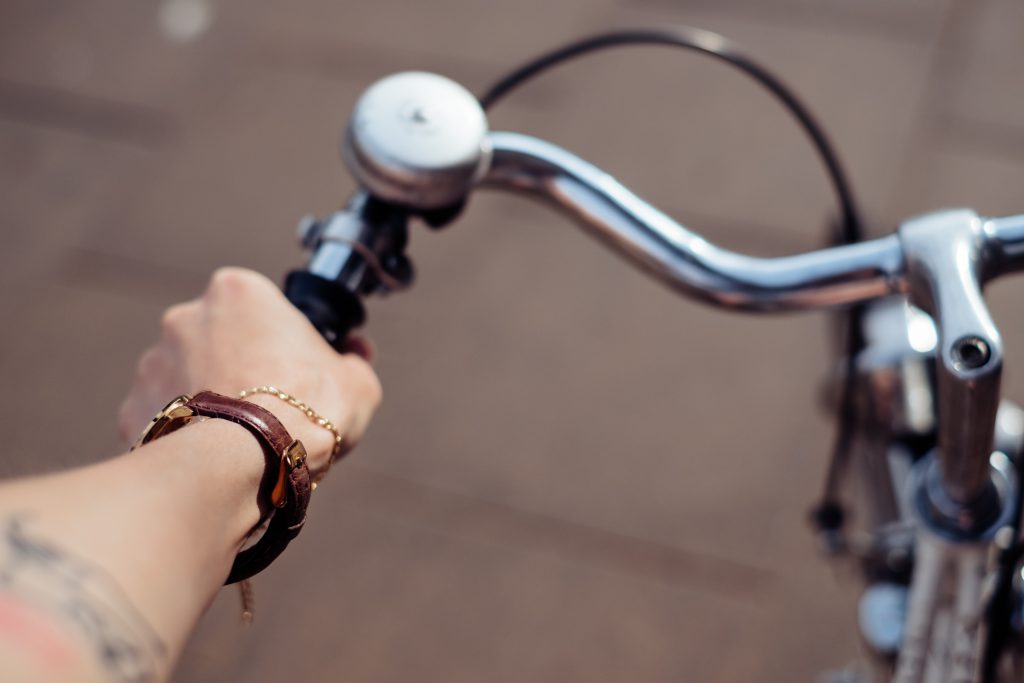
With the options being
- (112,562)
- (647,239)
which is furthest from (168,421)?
(647,239)

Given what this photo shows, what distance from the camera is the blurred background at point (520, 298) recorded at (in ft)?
7.33

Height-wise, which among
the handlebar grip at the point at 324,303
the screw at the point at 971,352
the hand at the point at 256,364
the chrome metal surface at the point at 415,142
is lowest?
the hand at the point at 256,364

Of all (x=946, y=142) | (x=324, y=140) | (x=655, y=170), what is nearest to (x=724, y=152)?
(x=655, y=170)

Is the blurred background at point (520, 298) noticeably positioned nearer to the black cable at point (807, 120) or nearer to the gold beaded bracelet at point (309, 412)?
the black cable at point (807, 120)

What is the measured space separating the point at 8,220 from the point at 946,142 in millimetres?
2613

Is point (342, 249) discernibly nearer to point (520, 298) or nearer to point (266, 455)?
point (266, 455)

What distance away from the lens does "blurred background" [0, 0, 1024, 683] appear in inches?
88.0

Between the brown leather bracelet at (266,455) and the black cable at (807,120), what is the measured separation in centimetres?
50

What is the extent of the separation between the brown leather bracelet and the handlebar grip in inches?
7.0

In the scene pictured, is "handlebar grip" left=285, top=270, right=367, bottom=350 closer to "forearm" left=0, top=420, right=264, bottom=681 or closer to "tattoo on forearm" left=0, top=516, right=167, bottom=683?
"forearm" left=0, top=420, right=264, bottom=681

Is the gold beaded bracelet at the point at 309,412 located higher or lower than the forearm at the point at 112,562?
higher

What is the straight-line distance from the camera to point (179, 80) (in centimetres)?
338

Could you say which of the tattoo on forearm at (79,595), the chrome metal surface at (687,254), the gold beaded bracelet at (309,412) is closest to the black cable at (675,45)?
the chrome metal surface at (687,254)

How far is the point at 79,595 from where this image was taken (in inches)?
21.8
